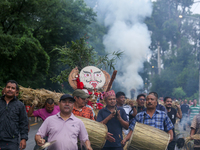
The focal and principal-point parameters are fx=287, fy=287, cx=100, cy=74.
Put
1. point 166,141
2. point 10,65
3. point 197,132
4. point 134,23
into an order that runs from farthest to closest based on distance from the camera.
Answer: point 134,23
point 10,65
point 197,132
point 166,141

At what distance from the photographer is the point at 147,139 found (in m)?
4.19

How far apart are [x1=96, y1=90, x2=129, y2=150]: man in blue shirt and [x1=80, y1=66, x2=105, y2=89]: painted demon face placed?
298 cm

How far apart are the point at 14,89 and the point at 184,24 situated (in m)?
65.5

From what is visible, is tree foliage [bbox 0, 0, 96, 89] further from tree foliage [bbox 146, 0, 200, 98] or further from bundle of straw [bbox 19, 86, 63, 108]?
tree foliage [bbox 146, 0, 200, 98]

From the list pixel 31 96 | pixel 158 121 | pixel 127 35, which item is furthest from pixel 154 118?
pixel 127 35

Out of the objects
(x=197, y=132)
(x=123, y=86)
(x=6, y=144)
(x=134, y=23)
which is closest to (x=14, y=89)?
(x=6, y=144)

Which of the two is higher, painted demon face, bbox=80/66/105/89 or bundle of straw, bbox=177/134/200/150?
painted demon face, bbox=80/66/105/89

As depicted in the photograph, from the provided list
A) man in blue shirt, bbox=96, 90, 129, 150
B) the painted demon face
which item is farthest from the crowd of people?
the painted demon face

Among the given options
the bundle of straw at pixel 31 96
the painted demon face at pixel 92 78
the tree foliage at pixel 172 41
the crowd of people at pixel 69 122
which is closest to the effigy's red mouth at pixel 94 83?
the painted demon face at pixel 92 78

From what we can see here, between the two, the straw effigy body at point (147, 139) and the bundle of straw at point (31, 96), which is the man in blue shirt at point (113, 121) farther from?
the bundle of straw at point (31, 96)

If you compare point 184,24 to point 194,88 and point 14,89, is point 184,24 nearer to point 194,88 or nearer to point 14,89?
point 194,88

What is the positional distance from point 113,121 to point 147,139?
3.20 feet

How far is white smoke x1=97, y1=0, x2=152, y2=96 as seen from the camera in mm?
53219

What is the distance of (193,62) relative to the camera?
159 ft
